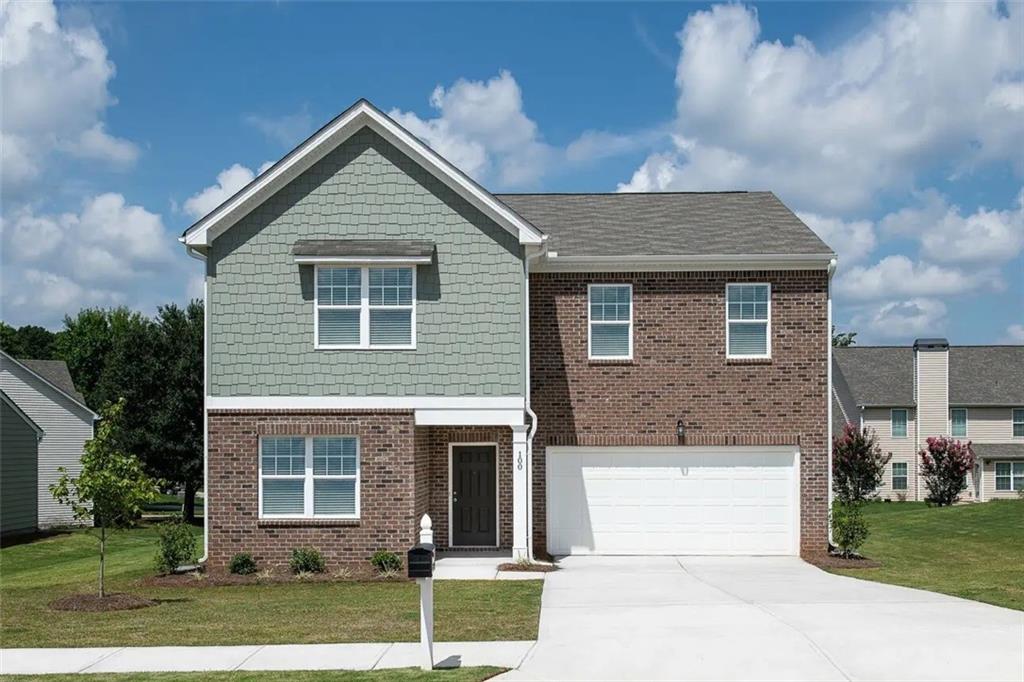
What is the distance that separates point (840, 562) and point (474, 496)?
294 inches

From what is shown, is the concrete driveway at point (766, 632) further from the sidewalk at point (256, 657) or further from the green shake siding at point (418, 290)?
the green shake siding at point (418, 290)

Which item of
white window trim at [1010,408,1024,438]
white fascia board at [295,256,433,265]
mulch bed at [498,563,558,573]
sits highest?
white fascia board at [295,256,433,265]

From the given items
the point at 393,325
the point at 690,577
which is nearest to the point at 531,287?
the point at 393,325

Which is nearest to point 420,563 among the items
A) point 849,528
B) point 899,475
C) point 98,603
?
point 98,603

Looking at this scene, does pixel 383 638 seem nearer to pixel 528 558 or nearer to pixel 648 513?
pixel 528 558

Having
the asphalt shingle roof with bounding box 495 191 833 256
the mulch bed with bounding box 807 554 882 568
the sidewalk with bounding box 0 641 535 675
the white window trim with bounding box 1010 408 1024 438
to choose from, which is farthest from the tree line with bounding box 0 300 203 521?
the white window trim with bounding box 1010 408 1024 438

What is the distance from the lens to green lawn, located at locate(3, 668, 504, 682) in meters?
10.9

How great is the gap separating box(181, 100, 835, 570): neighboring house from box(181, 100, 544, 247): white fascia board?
0.04m

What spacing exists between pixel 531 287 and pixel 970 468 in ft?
91.8

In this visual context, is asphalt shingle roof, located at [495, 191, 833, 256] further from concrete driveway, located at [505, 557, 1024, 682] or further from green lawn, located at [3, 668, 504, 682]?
green lawn, located at [3, 668, 504, 682]

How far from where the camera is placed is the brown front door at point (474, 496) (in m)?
23.2

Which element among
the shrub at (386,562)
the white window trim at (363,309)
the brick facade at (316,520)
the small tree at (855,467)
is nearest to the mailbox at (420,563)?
the shrub at (386,562)

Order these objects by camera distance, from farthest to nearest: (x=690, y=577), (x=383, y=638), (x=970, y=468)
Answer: (x=970, y=468)
(x=690, y=577)
(x=383, y=638)

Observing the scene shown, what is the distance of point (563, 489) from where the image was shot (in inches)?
917
